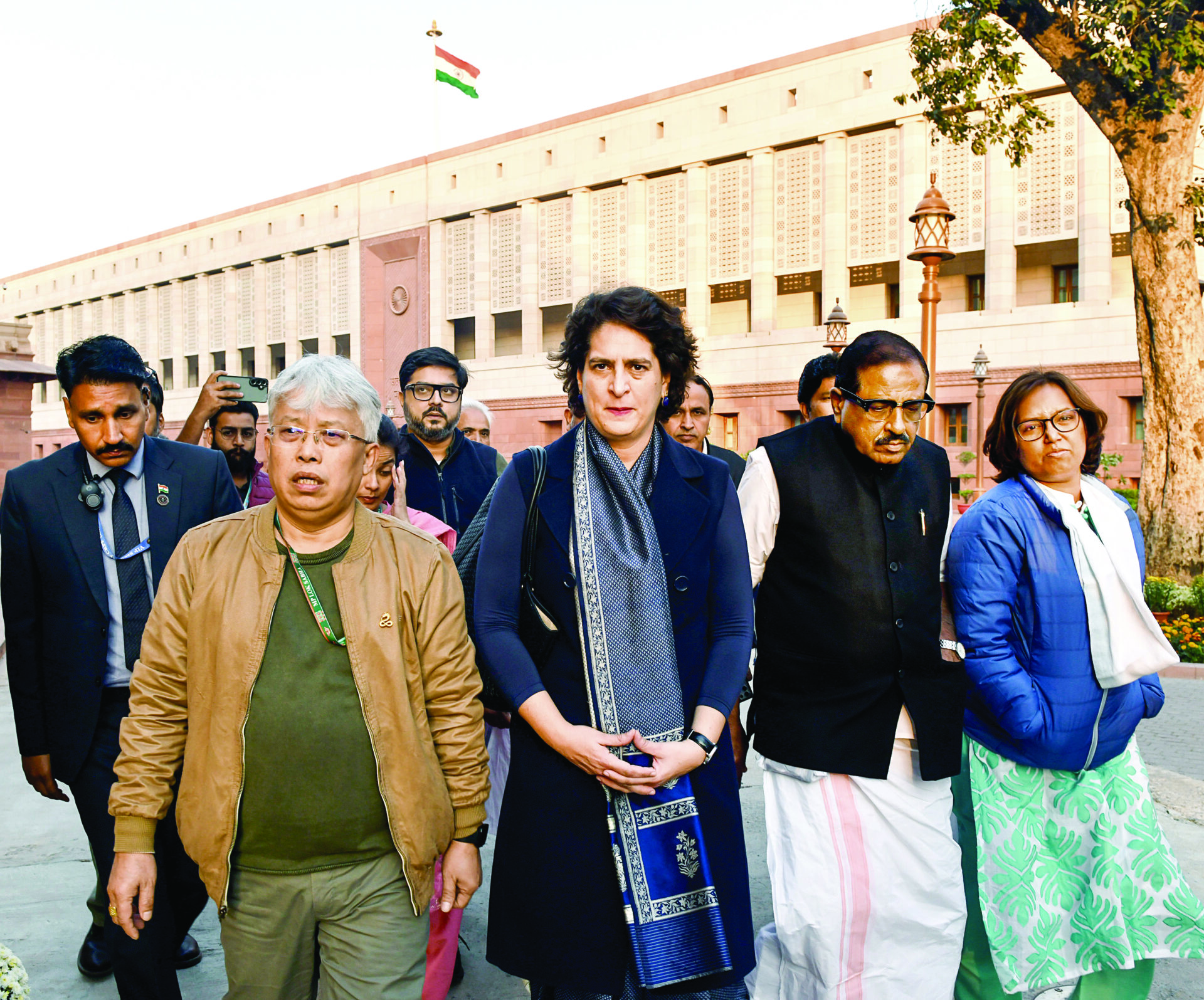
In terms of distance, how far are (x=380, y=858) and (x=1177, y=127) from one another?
11.0 meters

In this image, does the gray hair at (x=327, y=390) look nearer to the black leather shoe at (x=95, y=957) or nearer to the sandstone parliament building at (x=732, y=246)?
the black leather shoe at (x=95, y=957)

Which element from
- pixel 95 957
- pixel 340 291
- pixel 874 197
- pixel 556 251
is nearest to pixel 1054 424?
pixel 95 957

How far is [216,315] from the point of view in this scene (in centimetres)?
4253

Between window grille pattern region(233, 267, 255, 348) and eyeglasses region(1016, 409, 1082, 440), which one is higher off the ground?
window grille pattern region(233, 267, 255, 348)

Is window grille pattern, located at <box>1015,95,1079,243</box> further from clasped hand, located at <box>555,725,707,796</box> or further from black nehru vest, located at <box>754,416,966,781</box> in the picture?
clasped hand, located at <box>555,725,707,796</box>

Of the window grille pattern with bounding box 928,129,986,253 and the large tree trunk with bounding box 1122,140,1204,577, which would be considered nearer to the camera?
the large tree trunk with bounding box 1122,140,1204,577

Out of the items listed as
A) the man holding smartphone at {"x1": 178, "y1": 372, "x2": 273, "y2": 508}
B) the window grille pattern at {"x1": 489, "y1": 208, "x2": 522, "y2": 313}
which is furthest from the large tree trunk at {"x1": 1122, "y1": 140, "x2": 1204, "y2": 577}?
the window grille pattern at {"x1": 489, "y1": 208, "x2": 522, "y2": 313}

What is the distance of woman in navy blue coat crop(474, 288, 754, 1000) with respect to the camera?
229cm

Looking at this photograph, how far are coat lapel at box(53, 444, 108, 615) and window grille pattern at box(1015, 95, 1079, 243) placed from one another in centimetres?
2365

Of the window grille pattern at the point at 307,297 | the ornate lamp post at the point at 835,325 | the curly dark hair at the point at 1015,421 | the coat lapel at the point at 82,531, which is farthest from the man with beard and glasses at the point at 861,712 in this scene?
the window grille pattern at the point at 307,297

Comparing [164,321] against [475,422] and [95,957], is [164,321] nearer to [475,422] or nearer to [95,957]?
[475,422]

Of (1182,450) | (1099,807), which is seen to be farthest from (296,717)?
(1182,450)

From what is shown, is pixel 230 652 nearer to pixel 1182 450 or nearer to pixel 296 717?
pixel 296 717

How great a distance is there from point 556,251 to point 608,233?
80.4 inches
